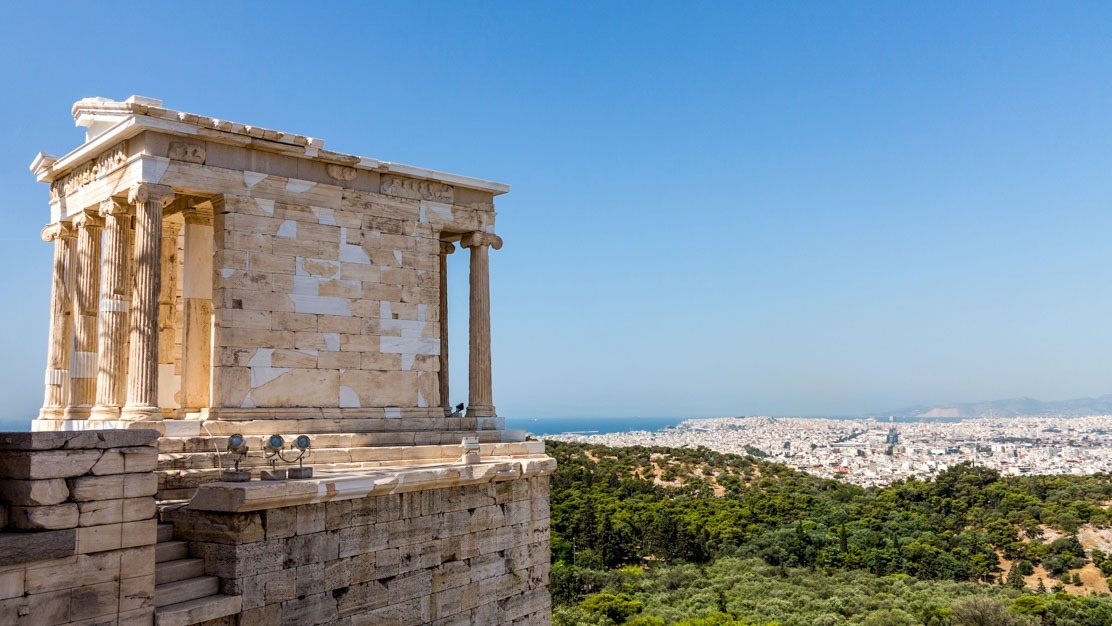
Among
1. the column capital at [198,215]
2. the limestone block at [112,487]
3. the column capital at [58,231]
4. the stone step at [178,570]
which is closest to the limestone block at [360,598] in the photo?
the stone step at [178,570]

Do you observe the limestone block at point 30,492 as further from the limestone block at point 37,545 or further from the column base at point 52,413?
the column base at point 52,413

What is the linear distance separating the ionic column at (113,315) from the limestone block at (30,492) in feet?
20.0

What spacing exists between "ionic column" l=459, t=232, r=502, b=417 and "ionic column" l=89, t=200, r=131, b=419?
5936 millimetres

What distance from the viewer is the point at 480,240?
1677 centimetres

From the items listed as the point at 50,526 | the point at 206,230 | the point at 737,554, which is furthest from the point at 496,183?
the point at 737,554

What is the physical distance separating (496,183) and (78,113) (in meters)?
7.23

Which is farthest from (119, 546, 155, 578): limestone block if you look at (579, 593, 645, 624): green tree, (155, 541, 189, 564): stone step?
(579, 593, 645, 624): green tree

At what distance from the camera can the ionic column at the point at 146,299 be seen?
499 inches

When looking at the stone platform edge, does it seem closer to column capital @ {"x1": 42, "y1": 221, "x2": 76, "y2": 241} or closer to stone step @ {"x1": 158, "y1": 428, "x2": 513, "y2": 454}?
stone step @ {"x1": 158, "y1": 428, "x2": 513, "y2": 454}

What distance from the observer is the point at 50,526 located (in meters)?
7.20

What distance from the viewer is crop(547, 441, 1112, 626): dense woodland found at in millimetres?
29953

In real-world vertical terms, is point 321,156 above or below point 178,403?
above

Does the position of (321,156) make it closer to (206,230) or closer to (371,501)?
(206,230)

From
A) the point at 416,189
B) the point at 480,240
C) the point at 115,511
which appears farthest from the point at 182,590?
the point at 480,240
